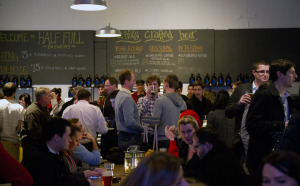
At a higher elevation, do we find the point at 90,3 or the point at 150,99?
the point at 90,3

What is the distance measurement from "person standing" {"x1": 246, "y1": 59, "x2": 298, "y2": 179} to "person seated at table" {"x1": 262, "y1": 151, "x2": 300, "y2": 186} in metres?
1.46

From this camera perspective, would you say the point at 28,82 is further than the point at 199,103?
Yes

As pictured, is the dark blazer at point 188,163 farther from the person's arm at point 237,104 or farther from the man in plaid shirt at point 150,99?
the man in plaid shirt at point 150,99

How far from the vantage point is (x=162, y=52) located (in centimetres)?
1078

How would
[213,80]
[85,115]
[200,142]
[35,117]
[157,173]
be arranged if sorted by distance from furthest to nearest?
1. [213,80]
2. [85,115]
3. [35,117]
4. [200,142]
5. [157,173]

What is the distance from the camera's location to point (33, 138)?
19.0 ft

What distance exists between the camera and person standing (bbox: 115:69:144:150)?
5844 millimetres

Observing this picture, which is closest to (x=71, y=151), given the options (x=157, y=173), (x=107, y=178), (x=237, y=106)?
(x=107, y=178)

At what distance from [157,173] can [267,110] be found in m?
1.93

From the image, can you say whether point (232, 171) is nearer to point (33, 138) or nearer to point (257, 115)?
point (257, 115)

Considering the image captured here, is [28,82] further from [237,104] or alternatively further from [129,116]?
[237,104]

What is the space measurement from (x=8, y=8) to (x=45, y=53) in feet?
4.63

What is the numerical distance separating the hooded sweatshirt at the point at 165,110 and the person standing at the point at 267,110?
206 centimetres

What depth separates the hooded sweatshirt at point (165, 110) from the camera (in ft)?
18.5
